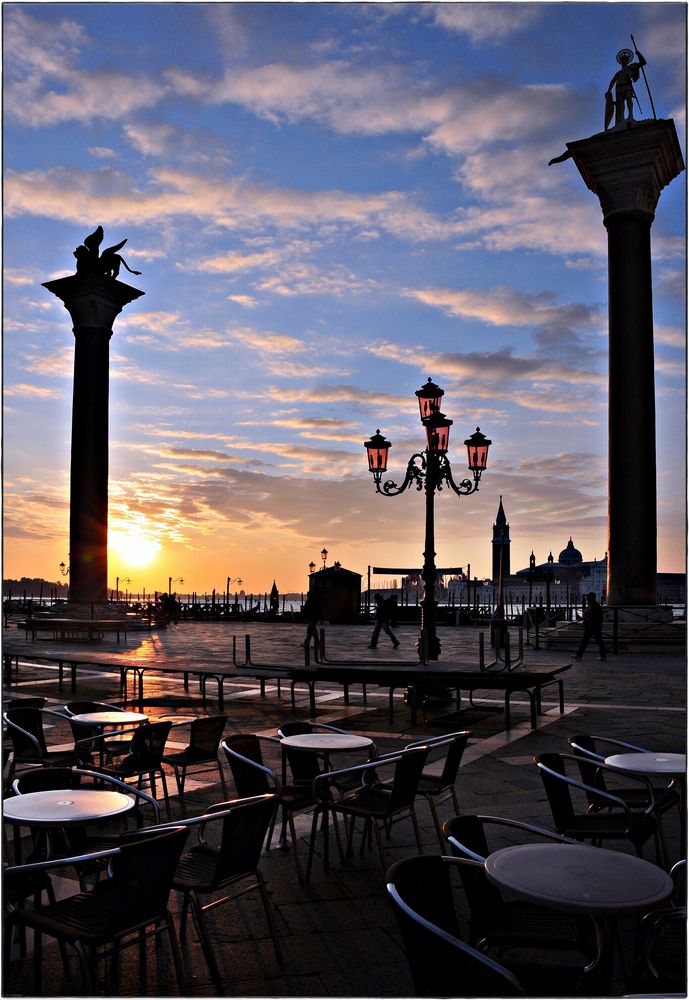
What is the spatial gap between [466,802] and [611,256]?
20.1 m

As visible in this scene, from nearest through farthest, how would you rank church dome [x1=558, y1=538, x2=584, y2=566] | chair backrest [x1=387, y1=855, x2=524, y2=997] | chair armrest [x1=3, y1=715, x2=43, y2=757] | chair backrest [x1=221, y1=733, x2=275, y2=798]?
1. chair backrest [x1=387, y1=855, x2=524, y2=997]
2. chair backrest [x1=221, y1=733, x2=275, y2=798]
3. chair armrest [x1=3, y1=715, x2=43, y2=757]
4. church dome [x1=558, y1=538, x2=584, y2=566]

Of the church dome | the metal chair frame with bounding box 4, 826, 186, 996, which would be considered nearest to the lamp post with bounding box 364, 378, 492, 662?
the metal chair frame with bounding box 4, 826, 186, 996

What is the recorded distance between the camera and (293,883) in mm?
4945

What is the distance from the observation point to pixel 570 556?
113m

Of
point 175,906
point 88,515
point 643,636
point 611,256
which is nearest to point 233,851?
point 175,906

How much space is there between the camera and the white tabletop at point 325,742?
18.2ft

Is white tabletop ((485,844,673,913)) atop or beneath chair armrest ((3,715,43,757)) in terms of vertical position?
atop

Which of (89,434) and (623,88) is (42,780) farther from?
(623,88)

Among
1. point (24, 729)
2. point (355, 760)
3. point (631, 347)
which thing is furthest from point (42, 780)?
point (631, 347)

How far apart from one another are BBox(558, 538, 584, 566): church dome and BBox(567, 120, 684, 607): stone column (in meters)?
90.5

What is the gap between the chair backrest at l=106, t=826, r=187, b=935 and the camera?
10.7ft

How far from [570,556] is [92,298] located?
93.6 meters

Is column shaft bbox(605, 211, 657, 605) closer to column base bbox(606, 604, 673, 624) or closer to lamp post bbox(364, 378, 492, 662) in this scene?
column base bbox(606, 604, 673, 624)

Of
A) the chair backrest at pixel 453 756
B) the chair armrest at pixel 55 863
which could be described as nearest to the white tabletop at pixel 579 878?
the chair armrest at pixel 55 863
